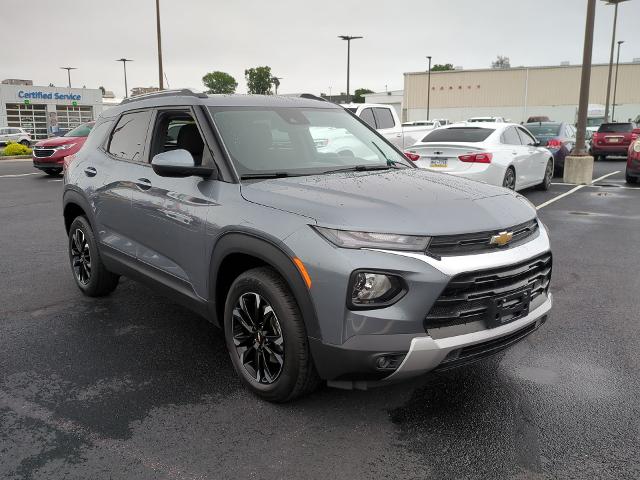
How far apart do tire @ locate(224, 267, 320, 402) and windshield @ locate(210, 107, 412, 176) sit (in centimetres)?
77

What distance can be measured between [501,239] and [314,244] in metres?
0.97

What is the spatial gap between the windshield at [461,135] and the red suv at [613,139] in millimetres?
15705

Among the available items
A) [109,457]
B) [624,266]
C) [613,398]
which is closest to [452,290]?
[613,398]

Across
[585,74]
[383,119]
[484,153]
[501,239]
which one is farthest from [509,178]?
[501,239]

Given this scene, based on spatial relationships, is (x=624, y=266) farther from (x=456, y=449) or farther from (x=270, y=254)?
(x=270, y=254)

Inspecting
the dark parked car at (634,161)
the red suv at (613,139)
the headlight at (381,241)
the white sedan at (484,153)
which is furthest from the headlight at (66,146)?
the red suv at (613,139)

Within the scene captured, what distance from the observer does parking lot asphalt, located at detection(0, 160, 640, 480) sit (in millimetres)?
2771

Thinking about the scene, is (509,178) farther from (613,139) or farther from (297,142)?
(613,139)

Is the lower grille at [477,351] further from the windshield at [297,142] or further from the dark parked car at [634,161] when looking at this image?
the dark parked car at [634,161]

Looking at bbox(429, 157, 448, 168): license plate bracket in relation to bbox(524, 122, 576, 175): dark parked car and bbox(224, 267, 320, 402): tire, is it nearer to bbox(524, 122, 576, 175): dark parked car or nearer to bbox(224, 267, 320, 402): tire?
bbox(524, 122, 576, 175): dark parked car

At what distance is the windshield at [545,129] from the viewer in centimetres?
1666

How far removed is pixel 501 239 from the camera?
302 centimetres

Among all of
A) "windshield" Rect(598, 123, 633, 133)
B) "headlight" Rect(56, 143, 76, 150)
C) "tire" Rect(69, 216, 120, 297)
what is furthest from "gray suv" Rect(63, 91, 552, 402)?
"windshield" Rect(598, 123, 633, 133)

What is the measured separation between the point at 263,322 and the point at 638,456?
1994 mm
